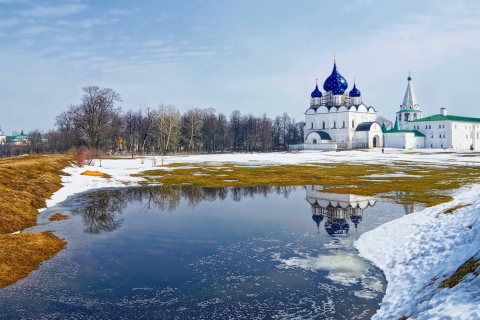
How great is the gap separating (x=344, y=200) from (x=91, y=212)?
37.7ft

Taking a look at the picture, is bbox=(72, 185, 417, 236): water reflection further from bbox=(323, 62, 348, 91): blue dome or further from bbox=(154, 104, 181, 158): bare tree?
bbox=(323, 62, 348, 91): blue dome

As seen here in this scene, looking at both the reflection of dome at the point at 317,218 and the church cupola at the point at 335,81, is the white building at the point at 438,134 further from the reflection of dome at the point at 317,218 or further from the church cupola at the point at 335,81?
the reflection of dome at the point at 317,218

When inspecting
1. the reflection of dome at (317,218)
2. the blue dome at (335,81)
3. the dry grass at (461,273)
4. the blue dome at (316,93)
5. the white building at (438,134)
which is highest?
the blue dome at (335,81)

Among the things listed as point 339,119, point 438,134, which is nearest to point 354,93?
point 339,119

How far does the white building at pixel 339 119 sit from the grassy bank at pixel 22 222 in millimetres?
66352

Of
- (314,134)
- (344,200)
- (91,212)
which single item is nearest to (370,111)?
(314,134)

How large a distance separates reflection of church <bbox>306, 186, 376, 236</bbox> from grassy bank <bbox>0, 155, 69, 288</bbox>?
8.60 m

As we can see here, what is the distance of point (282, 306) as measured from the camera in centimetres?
722

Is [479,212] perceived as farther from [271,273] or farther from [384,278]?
[271,273]

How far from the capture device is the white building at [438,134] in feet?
271

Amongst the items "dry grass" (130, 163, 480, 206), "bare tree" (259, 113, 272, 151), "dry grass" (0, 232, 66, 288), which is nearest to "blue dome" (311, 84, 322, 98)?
"bare tree" (259, 113, 272, 151)

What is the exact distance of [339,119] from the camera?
87.9 meters

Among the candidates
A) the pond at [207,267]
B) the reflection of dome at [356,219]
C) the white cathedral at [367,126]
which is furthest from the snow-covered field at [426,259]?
the white cathedral at [367,126]

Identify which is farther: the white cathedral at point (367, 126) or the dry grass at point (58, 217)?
the white cathedral at point (367, 126)
